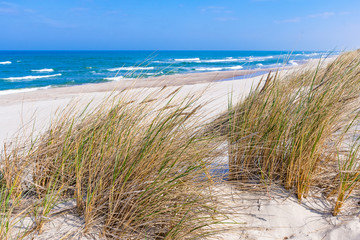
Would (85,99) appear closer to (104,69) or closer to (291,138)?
(291,138)

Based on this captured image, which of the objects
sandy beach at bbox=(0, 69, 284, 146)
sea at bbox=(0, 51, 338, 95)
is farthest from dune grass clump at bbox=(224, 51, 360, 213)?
sea at bbox=(0, 51, 338, 95)

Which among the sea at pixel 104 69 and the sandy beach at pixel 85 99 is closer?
the sandy beach at pixel 85 99

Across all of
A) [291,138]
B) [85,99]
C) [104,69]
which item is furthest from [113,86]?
[104,69]

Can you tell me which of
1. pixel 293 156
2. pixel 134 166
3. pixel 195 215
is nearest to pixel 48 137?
pixel 134 166

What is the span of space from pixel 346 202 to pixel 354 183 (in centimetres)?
15

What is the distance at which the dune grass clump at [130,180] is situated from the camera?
138 centimetres

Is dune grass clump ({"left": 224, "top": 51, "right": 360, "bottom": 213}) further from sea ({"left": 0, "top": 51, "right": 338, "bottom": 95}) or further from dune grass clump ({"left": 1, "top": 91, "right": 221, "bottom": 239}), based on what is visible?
sea ({"left": 0, "top": 51, "right": 338, "bottom": 95})

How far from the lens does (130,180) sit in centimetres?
151

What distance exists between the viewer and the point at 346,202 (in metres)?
1.82

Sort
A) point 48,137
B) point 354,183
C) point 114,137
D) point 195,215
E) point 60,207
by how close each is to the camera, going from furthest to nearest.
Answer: point 48,137, point 354,183, point 114,137, point 60,207, point 195,215

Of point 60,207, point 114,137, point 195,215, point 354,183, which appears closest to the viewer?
point 195,215

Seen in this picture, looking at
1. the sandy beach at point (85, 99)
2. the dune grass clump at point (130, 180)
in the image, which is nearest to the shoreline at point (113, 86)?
the sandy beach at point (85, 99)

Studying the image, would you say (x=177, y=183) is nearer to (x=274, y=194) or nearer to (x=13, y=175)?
Answer: (x=274, y=194)

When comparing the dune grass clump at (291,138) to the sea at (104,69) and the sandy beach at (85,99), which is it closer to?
the sandy beach at (85,99)
